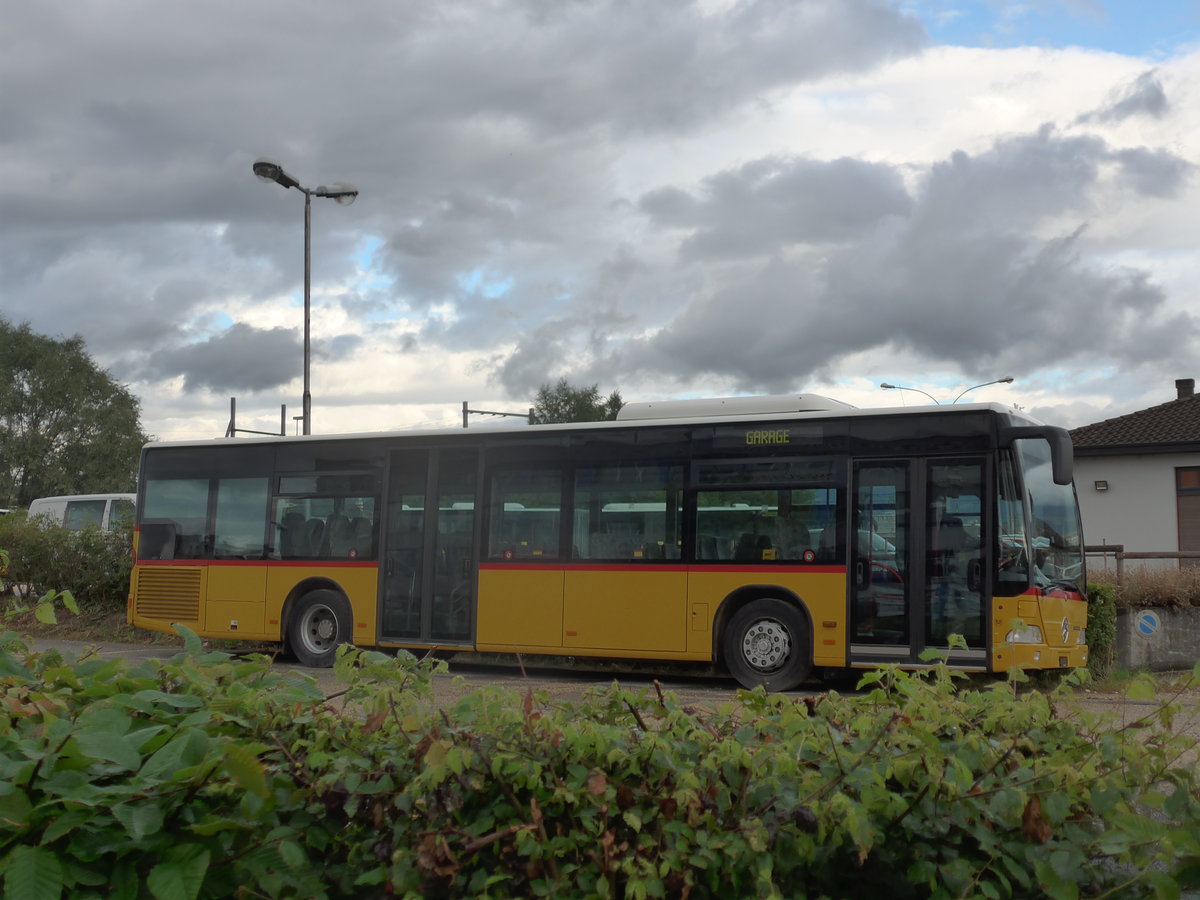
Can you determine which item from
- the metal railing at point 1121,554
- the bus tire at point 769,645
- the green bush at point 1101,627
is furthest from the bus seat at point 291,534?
the metal railing at point 1121,554

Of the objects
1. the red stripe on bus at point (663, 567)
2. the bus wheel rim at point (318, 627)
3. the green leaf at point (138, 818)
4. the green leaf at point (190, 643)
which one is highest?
the red stripe on bus at point (663, 567)

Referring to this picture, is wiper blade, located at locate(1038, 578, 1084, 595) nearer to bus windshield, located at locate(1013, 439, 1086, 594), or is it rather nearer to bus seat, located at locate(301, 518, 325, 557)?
bus windshield, located at locate(1013, 439, 1086, 594)

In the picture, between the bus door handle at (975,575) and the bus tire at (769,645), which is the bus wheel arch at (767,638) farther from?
the bus door handle at (975,575)

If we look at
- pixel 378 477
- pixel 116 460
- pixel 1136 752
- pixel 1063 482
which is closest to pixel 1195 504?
pixel 1063 482

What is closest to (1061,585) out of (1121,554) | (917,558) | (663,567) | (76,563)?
(917,558)

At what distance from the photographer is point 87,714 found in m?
2.63

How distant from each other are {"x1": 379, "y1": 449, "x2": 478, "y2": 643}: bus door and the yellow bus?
0.09ft

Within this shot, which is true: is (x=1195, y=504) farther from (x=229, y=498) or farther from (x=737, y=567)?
(x=229, y=498)

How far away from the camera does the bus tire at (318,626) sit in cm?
1495

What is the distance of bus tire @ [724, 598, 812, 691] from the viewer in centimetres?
1228

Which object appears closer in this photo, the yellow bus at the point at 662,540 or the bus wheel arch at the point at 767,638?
the yellow bus at the point at 662,540

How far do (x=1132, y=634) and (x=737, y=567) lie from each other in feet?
20.8

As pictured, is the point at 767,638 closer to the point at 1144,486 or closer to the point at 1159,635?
the point at 1159,635

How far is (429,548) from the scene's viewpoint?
14406mm
